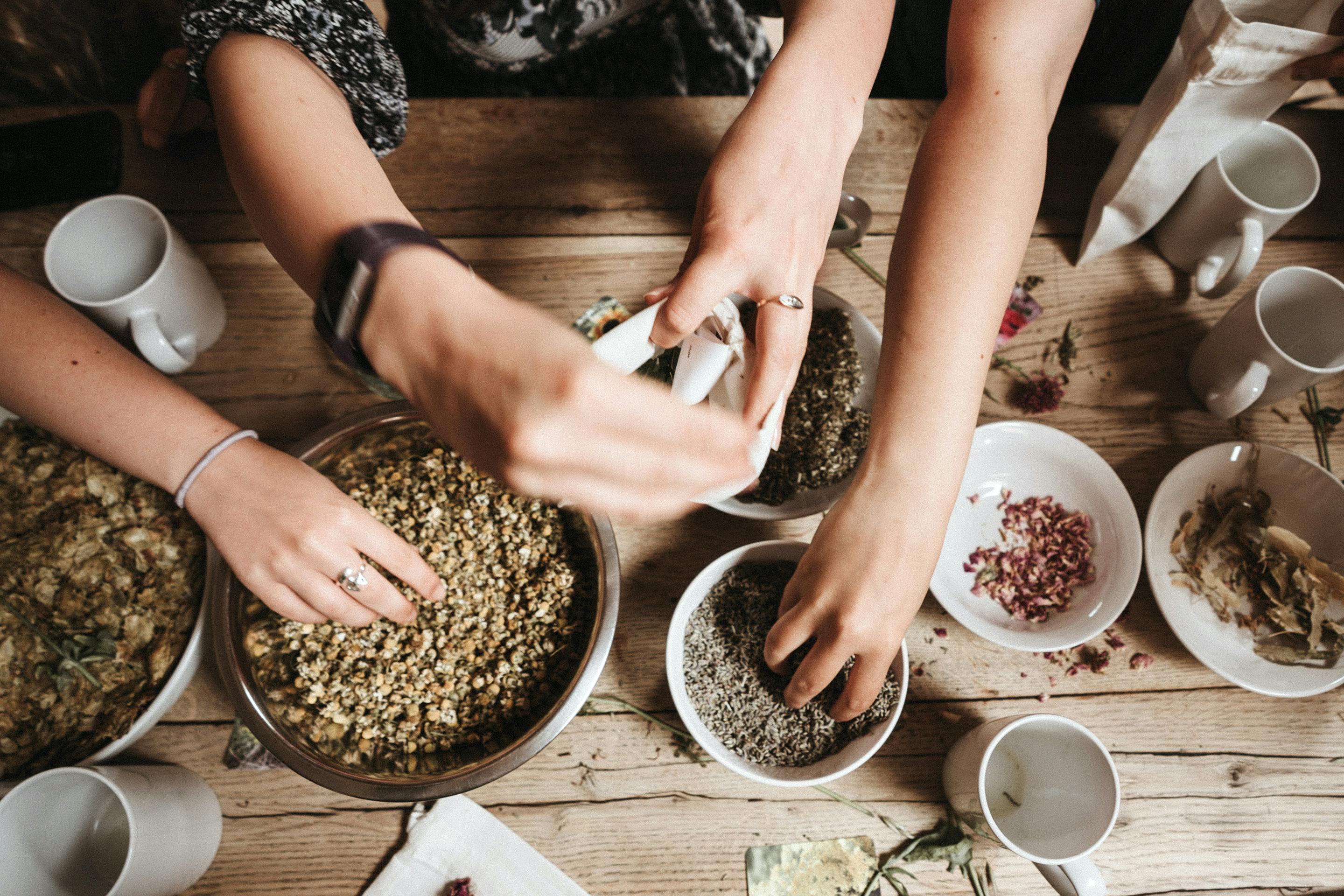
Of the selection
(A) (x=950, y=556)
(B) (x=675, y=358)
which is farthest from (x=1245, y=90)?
(B) (x=675, y=358)

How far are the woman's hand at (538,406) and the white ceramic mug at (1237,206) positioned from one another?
35.5 inches

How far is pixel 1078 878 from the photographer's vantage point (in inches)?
29.3

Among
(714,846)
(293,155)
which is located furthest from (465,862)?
(293,155)

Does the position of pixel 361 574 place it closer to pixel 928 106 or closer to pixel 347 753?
pixel 347 753

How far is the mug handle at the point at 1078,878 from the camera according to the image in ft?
2.43

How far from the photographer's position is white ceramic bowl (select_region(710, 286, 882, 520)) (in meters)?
0.88

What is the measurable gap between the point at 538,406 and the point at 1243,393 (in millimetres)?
984

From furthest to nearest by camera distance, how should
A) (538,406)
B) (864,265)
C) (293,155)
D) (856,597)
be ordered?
(864,265)
(856,597)
(293,155)
(538,406)

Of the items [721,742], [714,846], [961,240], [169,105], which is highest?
[169,105]

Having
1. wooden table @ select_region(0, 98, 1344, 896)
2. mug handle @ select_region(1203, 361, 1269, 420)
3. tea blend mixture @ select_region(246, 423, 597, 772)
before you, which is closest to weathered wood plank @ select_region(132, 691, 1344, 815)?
wooden table @ select_region(0, 98, 1344, 896)

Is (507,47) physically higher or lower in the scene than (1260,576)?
higher

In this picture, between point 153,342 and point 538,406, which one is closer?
point 538,406

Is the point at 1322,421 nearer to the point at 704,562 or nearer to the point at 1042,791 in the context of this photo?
the point at 1042,791

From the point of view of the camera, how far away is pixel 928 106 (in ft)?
3.69
